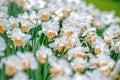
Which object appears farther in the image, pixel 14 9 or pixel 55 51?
pixel 14 9

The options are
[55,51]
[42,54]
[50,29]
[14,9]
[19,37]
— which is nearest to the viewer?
[42,54]

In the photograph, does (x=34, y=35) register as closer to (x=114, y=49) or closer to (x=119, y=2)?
(x=114, y=49)

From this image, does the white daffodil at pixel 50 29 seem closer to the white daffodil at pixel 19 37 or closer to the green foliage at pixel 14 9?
the white daffodil at pixel 19 37

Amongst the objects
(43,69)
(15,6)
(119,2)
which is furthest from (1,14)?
(119,2)

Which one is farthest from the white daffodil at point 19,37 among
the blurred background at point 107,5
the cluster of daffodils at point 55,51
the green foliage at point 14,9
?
the blurred background at point 107,5

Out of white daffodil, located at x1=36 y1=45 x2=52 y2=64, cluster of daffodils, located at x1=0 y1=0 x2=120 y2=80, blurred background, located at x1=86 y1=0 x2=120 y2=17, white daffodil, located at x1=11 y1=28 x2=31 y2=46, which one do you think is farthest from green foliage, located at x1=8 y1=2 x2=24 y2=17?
blurred background, located at x1=86 y1=0 x2=120 y2=17

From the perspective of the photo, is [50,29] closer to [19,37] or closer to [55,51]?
[55,51]

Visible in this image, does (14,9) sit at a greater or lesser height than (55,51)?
greater

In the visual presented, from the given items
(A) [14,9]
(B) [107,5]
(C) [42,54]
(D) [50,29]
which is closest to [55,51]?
(D) [50,29]
